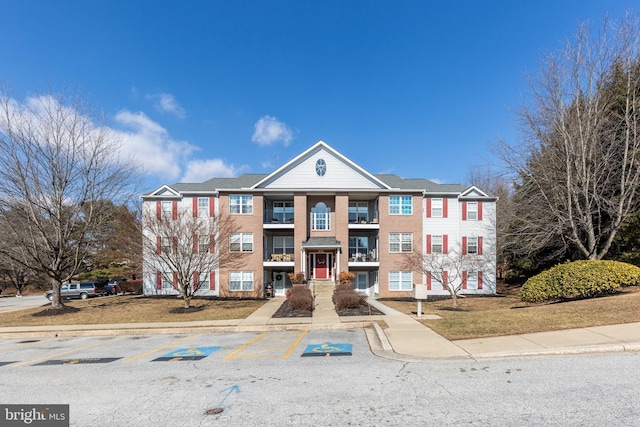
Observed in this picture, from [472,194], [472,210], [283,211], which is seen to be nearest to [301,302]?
Result: [283,211]

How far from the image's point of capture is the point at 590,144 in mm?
19672

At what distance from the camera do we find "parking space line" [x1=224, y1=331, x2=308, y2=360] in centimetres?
849

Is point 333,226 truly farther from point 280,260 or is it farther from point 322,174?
point 280,260

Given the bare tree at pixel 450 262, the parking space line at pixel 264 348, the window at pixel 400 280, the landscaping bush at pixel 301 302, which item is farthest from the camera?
the window at pixel 400 280

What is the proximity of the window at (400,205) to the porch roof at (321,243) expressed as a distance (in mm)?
5151

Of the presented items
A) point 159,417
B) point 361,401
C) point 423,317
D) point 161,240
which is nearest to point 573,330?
point 423,317

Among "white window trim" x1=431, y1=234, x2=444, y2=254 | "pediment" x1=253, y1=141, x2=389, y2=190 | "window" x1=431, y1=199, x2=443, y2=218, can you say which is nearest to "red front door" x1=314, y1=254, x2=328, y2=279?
"pediment" x1=253, y1=141, x2=389, y2=190

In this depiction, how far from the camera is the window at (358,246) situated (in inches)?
1126

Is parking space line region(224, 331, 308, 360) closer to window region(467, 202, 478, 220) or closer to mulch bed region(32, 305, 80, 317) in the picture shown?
mulch bed region(32, 305, 80, 317)

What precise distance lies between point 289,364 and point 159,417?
Answer: 3.19 metres

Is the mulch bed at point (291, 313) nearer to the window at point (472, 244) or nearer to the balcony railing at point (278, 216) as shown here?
the balcony railing at point (278, 216)

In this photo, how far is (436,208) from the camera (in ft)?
90.0

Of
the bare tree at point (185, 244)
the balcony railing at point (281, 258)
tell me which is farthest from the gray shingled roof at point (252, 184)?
the balcony railing at point (281, 258)

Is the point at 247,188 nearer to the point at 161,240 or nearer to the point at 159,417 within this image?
the point at 161,240
